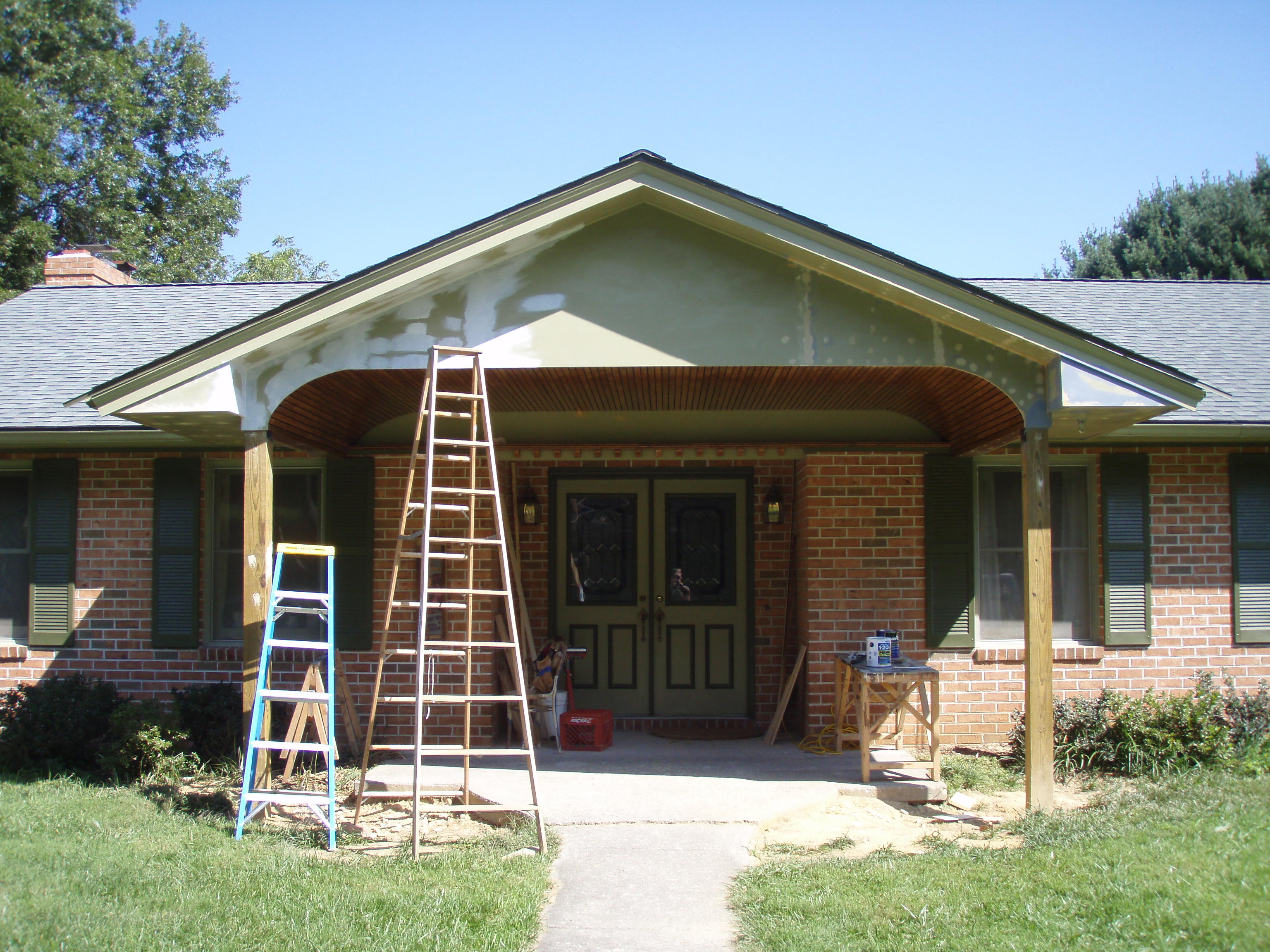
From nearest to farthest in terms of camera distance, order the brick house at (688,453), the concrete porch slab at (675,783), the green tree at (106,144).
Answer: the brick house at (688,453), the concrete porch slab at (675,783), the green tree at (106,144)

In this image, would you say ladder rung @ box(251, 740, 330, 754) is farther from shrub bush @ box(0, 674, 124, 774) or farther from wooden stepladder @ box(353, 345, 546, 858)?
shrub bush @ box(0, 674, 124, 774)

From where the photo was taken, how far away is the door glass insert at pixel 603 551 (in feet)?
31.5

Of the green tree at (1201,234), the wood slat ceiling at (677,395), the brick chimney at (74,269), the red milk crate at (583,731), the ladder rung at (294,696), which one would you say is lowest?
the red milk crate at (583,731)

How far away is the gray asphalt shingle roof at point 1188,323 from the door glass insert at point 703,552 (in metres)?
3.28

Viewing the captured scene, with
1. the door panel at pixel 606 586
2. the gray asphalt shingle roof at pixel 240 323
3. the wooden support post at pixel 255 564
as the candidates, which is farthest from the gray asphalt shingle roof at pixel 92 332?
the door panel at pixel 606 586

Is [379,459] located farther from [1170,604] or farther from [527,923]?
[1170,604]

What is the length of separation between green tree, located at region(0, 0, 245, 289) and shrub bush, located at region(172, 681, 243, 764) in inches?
651

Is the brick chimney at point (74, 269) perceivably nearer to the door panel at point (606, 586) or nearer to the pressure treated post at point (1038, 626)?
the door panel at point (606, 586)

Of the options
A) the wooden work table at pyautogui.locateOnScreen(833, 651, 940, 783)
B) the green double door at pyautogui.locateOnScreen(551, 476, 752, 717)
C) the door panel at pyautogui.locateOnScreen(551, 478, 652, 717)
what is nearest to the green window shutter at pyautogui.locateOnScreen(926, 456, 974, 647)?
the wooden work table at pyautogui.locateOnScreen(833, 651, 940, 783)

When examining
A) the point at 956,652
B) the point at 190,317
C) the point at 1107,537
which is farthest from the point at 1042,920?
the point at 190,317

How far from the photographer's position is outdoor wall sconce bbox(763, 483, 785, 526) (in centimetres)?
924

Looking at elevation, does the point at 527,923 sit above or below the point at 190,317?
below

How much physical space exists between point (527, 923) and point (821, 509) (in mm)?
4736

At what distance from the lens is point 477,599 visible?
8305 mm
